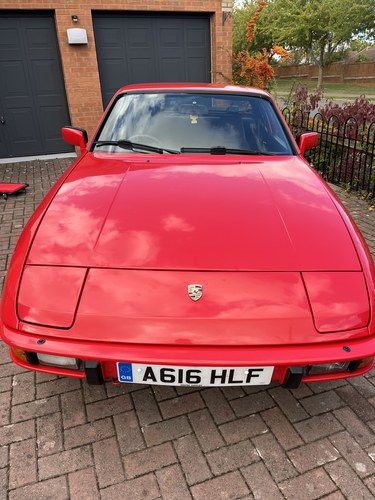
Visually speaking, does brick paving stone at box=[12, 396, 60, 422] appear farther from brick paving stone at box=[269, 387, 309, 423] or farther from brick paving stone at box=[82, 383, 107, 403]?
brick paving stone at box=[269, 387, 309, 423]

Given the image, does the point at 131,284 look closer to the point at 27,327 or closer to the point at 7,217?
the point at 27,327

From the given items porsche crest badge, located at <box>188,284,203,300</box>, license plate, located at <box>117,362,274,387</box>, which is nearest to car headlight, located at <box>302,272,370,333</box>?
license plate, located at <box>117,362,274,387</box>

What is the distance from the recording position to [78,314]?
4.95 ft

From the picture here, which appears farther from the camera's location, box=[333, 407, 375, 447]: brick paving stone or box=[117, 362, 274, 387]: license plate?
box=[333, 407, 375, 447]: brick paving stone

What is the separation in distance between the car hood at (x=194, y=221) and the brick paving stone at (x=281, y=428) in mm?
887

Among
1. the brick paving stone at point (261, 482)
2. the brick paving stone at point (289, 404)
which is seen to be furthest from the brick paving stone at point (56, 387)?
the brick paving stone at point (289, 404)

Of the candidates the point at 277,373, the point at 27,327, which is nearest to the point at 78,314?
the point at 27,327

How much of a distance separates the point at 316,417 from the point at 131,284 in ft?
4.18

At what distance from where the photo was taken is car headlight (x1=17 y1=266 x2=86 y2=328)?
4.99 feet

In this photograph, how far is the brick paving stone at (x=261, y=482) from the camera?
5.18 ft

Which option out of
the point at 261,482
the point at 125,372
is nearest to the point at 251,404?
the point at 261,482

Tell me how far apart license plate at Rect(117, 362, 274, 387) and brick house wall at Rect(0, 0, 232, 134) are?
7494mm

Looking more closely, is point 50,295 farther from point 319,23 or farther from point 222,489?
point 319,23

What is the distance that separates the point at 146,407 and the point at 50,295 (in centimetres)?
89
